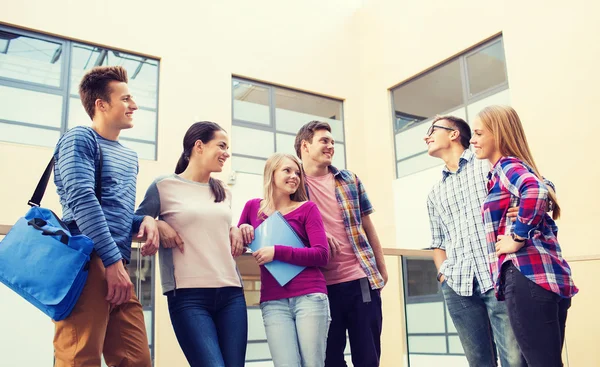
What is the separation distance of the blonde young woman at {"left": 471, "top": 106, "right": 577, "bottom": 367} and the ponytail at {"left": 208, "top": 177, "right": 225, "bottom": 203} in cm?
112

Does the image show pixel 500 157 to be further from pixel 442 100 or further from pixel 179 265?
pixel 442 100

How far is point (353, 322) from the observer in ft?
8.76

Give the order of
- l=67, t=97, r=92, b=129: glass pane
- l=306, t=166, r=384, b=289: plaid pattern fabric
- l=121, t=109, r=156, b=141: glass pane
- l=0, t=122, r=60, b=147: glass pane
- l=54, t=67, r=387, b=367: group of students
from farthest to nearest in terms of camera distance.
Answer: l=121, t=109, r=156, b=141: glass pane < l=67, t=97, r=92, b=129: glass pane < l=0, t=122, r=60, b=147: glass pane < l=306, t=166, r=384, b=289: plaid pattern fabric < l=54, t=67, r=387, b=367: group of students

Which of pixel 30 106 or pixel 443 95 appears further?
pixel 443 95

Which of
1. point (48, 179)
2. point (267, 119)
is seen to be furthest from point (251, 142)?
point (48, 179)

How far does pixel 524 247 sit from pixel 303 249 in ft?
2.93

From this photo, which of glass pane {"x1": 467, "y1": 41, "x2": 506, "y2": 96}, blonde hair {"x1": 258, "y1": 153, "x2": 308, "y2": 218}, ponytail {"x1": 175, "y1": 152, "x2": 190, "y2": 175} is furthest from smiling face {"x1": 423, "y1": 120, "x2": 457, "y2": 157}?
glass pane {"x1": 467, "y1": 41, "x2": 506, "y2": 96}

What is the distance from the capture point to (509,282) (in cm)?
206

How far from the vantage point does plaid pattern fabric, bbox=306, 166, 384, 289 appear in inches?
108

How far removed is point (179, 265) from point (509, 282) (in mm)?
1287

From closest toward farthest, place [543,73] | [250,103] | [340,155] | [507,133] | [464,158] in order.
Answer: [507,133]
[464,158]
[543,73]
[250,103]
[340,155]

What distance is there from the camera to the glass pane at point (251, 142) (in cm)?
936

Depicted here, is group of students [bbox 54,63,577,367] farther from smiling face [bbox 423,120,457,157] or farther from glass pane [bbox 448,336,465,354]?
glass pane [bbox 448,336,465,354]

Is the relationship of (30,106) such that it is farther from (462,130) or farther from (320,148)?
(462,130)
